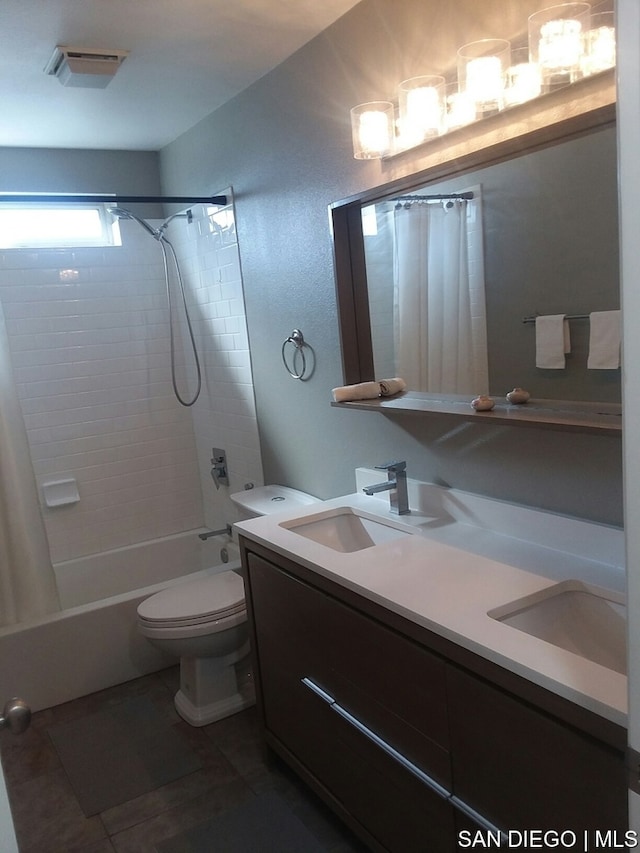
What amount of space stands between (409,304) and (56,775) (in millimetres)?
2060

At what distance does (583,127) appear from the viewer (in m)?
1.55

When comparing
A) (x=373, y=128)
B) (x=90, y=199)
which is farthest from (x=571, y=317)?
(x=90, y=199)

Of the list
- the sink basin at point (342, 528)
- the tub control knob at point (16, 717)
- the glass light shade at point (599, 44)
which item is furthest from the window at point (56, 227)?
the tub control knob at point (16, 717)

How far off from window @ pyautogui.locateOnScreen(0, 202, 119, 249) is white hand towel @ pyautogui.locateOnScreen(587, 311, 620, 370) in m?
2.76

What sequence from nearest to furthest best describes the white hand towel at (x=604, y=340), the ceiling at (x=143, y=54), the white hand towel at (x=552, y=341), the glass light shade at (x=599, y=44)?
the glass light shade at (x=599, y=44), the white hand towel at (x=604, y=340), the white hand towel at (x=552, y=341), the ceiling at (x=143, y=54)

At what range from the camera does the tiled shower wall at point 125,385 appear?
352cm

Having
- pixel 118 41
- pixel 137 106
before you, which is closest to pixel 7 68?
pixel 118 41

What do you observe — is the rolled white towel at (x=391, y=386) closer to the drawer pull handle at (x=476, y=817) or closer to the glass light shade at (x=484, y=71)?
the glass light shade at (x=484, y=71)

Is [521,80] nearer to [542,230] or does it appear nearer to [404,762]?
[542,230]

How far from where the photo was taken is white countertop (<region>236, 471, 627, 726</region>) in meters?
1.24

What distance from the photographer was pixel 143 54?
2438mm

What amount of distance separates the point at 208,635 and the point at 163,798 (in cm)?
55

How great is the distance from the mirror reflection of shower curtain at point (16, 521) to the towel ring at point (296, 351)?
114 cm

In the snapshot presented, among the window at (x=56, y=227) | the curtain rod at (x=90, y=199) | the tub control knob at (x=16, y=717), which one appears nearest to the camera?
the tub control knob at (x=16, y=717)
